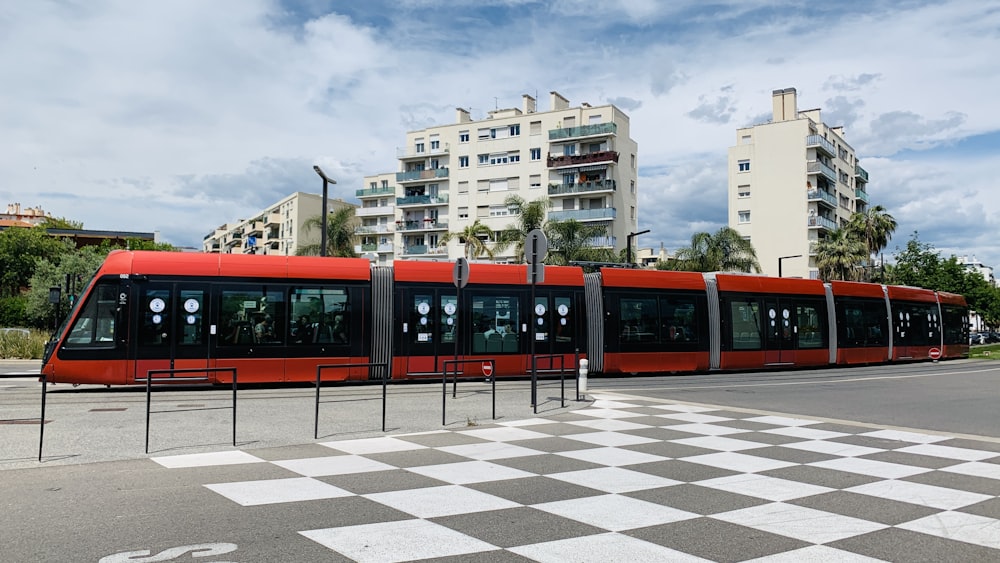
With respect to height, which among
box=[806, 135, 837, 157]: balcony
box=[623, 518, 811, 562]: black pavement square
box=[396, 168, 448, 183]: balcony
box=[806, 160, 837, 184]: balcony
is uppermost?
box=[806, 135, 837, 157]: balcony

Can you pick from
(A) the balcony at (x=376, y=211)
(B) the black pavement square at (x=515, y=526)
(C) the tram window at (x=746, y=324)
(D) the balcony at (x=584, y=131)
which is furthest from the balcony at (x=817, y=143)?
(B) the black pavement square at (x=515, y=526)

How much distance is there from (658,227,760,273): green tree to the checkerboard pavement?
36602mm

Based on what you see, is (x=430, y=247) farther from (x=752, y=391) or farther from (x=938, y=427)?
(x=938, y=427)

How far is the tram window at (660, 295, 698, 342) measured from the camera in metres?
21.4

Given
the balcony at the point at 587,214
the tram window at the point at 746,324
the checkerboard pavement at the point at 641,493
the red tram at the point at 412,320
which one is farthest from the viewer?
the balcony at the point at 587,214

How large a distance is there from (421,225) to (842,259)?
40067mm

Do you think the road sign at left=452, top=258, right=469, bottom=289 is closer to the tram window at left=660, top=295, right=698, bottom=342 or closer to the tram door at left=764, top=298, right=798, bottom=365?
the tram window at left=660, top=295, right=698, bottom=342

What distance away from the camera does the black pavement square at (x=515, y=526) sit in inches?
193

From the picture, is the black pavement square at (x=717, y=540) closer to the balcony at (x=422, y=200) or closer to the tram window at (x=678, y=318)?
the tram window at (x=678, y=318)

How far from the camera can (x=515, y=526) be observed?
17.0 feet

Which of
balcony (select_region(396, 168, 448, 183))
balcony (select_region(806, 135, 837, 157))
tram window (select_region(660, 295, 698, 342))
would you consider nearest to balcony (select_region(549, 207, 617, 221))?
balcony (select_region(396, 168, 448, 183))

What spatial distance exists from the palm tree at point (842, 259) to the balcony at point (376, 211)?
44.9 m

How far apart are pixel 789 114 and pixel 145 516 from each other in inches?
2971

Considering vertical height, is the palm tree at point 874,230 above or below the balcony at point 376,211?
below
